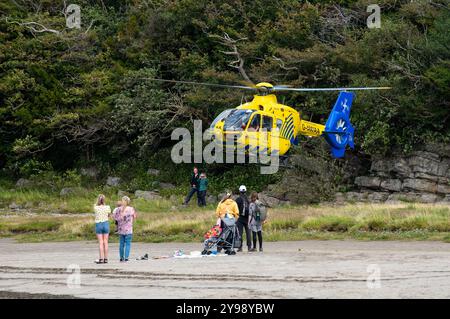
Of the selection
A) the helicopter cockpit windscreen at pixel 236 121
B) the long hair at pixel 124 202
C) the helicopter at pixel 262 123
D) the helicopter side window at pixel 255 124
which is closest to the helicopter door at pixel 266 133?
the helicopter at pixel 262 123

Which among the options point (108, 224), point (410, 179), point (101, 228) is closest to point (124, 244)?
point (108, 224)

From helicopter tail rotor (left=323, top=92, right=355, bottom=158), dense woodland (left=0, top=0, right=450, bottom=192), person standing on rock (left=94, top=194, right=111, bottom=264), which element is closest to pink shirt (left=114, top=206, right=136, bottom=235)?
person standing on rock (left=94, top=194, right=111, bottom=264)

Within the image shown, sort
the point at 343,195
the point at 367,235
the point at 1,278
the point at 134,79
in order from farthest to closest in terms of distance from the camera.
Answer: the point at 134,79, the point at 343,195, the point at 367,235, the point at 1,278

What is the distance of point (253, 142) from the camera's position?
36.4 m

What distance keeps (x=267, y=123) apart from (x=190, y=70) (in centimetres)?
1434

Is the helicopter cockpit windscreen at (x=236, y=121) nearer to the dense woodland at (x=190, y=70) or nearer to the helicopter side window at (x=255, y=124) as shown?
the helicopter side window at (x=255, y=124)

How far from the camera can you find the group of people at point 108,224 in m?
24.8

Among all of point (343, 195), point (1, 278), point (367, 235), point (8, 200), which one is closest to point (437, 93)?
point (343, 195)

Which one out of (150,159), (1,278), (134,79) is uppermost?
(134,79)

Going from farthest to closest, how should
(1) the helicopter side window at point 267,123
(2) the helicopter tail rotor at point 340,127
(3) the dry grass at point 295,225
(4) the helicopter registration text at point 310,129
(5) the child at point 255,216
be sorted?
(2) the helicopter tail rotor at point 340,127
(4) the helicopter registration text at point 310,129
(1) the helicopter side window at point 267,123
(3) the dry grass at point 295,225
(5) the child at point 255,216

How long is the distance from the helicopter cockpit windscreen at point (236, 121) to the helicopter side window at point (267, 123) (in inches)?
29.2

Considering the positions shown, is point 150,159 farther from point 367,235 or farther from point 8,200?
point 367,235

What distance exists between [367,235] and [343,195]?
12.3 metres

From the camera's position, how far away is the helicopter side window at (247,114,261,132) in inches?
1420
